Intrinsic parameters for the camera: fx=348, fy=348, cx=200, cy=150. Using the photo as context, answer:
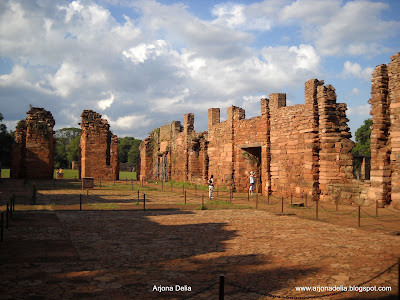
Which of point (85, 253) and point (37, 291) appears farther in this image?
point (85, 253)

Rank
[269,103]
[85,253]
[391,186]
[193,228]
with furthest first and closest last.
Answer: [269,103], [391,186], [193,228], [85,253]

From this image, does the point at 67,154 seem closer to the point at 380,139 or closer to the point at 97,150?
the point at 97,150

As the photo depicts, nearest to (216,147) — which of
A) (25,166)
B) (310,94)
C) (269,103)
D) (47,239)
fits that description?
(269,103)

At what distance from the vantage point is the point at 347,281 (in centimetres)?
502

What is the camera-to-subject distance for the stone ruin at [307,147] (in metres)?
14.1

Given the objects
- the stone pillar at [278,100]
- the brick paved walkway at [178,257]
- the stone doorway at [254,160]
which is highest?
the stone pillar at [278,100]

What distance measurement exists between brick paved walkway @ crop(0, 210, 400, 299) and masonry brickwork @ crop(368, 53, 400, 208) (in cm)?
528

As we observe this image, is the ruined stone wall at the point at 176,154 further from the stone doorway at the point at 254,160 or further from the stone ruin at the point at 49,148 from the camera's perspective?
the stone doorway at the point at 254,160

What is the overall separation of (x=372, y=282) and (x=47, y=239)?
623 cm

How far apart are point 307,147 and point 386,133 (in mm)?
3670

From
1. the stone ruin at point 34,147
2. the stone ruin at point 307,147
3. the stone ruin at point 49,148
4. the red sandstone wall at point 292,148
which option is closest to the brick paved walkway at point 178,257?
the stone ruin at point 307,147

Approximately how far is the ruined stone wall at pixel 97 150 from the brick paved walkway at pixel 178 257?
867 inches

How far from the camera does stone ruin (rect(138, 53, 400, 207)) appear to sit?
14078 millimetres

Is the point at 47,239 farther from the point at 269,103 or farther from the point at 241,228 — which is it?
the point at 269,103
